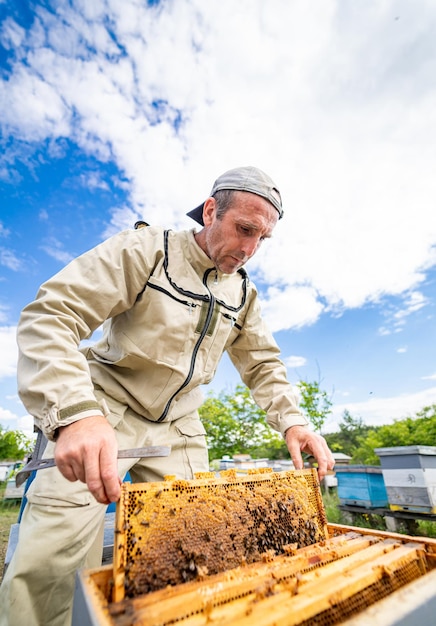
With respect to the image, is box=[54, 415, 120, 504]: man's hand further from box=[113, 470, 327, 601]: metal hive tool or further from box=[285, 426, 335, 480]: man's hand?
box=[285, 426, 335, 480]: man's hand

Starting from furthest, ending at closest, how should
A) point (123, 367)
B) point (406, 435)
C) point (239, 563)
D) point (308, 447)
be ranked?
1. point (406, 435)
2. point (123, 367)
3. point (308, 447)
4. point (239, 563)

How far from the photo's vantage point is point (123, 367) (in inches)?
83.0

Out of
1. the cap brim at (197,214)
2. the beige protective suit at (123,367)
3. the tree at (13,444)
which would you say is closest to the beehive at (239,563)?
the beige protective suit at (123,367)

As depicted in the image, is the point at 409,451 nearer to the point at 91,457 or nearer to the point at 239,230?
the point at 239,230

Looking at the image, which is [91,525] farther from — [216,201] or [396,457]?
[396,457]

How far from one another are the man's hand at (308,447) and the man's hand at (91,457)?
1.19 meters

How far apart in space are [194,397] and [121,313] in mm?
787

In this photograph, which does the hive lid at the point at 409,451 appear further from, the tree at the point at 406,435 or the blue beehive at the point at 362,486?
the tree at the point at 406,435

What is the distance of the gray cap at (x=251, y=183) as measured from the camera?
2.15m

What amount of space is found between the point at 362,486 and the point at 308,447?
16.3ft

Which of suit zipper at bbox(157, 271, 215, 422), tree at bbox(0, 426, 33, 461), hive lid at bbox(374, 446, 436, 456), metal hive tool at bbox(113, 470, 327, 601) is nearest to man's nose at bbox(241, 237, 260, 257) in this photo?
suit zipper at bbox(157, 271, 215, 422)

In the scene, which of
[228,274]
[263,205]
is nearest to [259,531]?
[228,274]

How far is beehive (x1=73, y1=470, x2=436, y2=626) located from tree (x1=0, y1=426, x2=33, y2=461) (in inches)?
968

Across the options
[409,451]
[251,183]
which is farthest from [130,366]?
[409,451]
